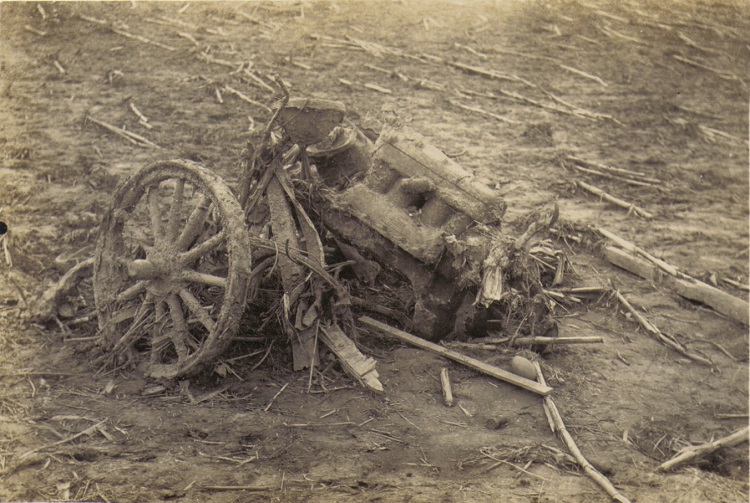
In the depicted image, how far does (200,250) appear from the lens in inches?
192

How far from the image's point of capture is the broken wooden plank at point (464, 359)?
489 centimetres

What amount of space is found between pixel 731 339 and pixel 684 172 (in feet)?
8.85

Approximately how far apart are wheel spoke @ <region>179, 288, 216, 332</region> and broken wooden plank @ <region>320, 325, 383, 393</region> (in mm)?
770

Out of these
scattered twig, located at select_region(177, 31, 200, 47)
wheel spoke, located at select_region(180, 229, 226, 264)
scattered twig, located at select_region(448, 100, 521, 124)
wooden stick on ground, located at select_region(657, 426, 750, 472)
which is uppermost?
wheel spoke, located at select_region(180, 229, 226, 264)

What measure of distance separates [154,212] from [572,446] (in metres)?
3.07

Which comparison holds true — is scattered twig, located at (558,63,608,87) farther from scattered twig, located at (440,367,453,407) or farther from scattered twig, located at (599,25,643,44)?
scattered twig, located at (440,367,453,407)

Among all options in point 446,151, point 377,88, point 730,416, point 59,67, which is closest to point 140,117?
point 59,67

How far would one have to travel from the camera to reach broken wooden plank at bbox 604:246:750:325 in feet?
19.1

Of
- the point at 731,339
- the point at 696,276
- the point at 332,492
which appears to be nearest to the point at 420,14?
the point at 696,276

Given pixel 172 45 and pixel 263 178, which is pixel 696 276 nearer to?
pixel 263 178

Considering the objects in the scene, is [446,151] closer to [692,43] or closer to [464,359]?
[464,359]

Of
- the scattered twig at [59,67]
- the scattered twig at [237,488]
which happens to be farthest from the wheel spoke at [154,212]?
the scattered twig at [59,67]

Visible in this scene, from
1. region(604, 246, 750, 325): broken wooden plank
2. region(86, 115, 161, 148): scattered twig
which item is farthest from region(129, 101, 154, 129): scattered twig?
region(604, 246, 750, 325): broken wooden plank

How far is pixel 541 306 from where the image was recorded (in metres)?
5.39
